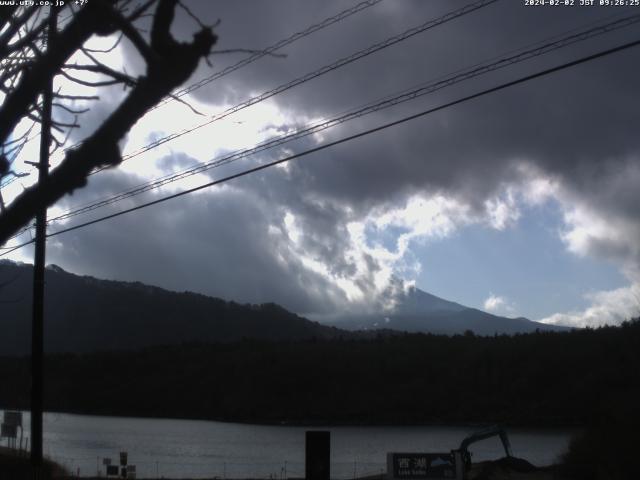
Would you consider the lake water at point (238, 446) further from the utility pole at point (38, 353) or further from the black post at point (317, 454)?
the black post at point (317, 454)

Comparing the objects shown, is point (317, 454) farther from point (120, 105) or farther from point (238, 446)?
point (238, 446)

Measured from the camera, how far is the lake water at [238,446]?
6222 centimetres

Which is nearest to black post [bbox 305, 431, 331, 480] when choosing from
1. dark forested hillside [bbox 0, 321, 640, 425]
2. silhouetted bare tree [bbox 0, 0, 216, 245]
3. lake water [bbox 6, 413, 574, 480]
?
silhouetted bare tree [bbox 0, 0, 216, 245]

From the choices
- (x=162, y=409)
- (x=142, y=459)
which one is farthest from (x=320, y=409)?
(x=142, y=459)

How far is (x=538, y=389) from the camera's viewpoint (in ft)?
345

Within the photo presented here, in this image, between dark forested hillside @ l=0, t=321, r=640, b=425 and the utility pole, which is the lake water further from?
the utility pole

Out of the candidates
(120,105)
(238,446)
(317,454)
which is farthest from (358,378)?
(120,105)

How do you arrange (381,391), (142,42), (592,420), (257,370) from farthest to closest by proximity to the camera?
(257,370) → (381,391) → (592,420) → (142,42)

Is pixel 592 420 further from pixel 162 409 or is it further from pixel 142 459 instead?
pixel 162 409

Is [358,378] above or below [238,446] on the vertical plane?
above

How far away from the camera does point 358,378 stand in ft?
420

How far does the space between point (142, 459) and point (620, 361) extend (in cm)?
5425

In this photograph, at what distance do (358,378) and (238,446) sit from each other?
4033 centimetres

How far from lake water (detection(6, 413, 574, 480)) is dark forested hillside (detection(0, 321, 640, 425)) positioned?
16.8 feet
